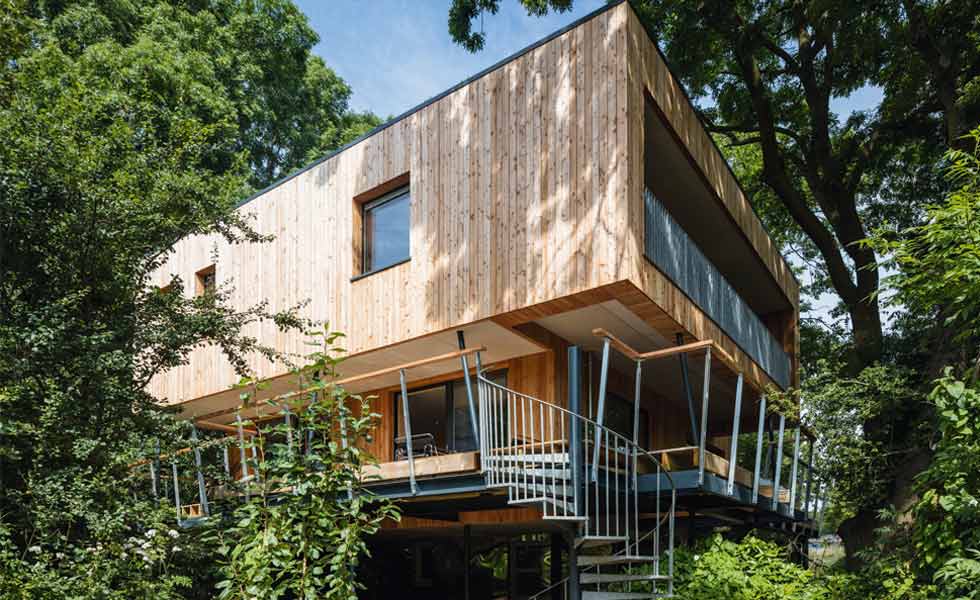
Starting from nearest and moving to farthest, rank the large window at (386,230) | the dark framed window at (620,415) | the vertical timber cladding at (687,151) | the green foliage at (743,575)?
the green foliage at (743,575) → the vertical timber cladding at (687,151) → the large window at (386,230) → the dark framed window at (620,415)

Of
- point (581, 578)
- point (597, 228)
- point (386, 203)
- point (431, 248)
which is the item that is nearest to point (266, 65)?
point (386, 203)

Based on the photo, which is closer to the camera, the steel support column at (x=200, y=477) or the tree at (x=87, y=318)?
the tree at (x=87, y=318)

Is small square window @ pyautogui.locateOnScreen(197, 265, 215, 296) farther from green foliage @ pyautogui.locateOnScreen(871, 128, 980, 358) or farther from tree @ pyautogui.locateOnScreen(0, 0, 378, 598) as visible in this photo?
green foliage @ pyautogui.locateOnScreen(871, 128, 980, 358)

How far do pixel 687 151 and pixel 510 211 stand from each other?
2.63m

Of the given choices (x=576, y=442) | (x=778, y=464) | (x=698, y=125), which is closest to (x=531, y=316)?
(x=576, y=442)

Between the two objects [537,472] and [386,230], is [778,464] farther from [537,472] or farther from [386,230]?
[386,230]

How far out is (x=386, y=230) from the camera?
33.8ft

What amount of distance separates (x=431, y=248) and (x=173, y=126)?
10.7ft

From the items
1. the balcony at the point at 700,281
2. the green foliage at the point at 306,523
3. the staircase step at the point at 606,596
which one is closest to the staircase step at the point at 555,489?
the staircase step at the point at 606,596

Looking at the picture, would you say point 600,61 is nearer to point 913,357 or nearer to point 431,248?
point 431,248

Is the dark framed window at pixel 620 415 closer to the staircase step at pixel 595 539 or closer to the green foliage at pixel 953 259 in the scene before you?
the staircase step at pixel 595 539

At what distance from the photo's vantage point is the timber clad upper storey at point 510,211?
7930 millimetres

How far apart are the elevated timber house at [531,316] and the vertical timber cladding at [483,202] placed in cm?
2

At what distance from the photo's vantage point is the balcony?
8.39 m
